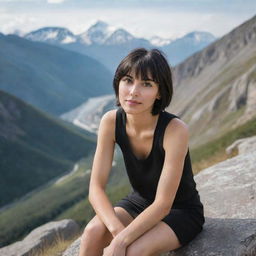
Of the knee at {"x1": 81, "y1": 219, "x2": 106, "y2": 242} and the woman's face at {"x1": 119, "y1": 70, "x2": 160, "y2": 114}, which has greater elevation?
the woman's face at {"x1": 119, "y1": 70, "x2": 160, "y2": 114}

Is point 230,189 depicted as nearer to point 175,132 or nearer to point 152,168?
point 152,168

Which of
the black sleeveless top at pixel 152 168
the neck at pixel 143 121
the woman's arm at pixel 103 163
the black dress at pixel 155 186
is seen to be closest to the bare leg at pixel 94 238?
the woman's arm at pixel 103 163

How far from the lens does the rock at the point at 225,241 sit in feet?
24.0

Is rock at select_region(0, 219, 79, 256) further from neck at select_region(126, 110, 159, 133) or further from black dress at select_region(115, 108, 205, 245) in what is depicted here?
neck at select_region(126, 110, 159, 133)

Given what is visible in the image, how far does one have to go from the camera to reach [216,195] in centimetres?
1053

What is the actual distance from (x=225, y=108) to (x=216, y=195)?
477ft

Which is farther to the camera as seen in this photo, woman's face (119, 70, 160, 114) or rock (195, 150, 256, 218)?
rock (195, 150, 256, 218)

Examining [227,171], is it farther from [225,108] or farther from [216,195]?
[225,108]

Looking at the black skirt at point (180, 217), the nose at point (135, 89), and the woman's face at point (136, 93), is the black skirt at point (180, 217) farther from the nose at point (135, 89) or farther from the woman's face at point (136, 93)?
the nose at point (135, 89)

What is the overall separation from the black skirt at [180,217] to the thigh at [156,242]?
124mm

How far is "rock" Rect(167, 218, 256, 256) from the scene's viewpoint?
731 cm

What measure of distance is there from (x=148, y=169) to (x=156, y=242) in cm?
134

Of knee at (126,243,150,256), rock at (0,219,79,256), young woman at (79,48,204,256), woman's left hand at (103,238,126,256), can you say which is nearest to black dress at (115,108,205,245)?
young woman at (79,48,204,256)

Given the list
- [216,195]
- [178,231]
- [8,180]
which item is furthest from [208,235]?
[8,180]
